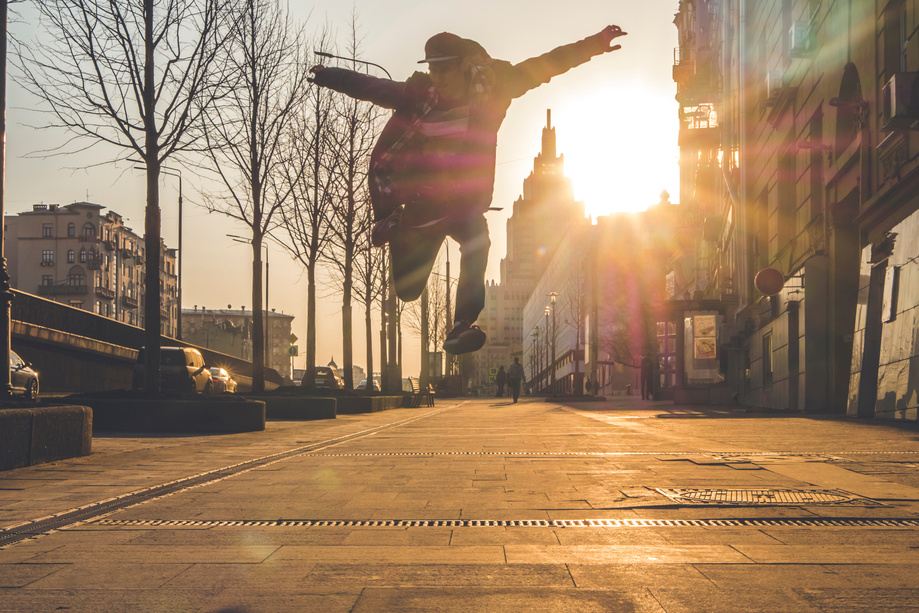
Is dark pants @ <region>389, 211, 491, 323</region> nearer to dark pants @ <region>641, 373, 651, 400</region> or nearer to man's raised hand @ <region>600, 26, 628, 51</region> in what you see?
man's raised hand @ <region>600, 26, 628, 51</region>

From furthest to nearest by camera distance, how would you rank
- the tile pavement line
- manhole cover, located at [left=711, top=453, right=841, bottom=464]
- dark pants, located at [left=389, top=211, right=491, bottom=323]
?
manhole cover, located at [left=711, top=453, right=841, bottom=464], the tile pavement line, dark pants, located at [left=389, top=211, right=491, bottom=323]

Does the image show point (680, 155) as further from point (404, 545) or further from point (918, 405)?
point (404, 545)

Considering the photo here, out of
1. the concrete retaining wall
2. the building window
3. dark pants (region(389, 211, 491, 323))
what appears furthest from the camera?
the building window

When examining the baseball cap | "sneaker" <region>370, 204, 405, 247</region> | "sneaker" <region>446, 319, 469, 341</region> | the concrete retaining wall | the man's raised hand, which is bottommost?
the concrete retaining wall

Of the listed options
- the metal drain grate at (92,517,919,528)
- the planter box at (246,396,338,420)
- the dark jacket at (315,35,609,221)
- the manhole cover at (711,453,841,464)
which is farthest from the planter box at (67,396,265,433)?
the dark jacket at (315,35,609,221)

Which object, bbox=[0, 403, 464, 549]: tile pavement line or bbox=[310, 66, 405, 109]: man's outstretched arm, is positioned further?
bbox=[0, 403, 464, 549]: tile pavement line

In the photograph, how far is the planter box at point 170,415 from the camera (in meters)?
15.4

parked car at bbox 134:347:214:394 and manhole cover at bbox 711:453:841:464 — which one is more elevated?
parked car at bbox 134:347:214:394

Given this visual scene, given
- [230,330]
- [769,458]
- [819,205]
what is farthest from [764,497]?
[230,330]

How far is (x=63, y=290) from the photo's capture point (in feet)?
323

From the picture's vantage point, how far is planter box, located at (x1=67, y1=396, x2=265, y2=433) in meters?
15.4

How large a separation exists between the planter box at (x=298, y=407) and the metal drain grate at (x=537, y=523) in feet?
51.6

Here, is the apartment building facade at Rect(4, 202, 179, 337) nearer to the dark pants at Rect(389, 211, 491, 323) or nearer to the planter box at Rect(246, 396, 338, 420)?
the planter box at Rect(246, 396, 338, 420)

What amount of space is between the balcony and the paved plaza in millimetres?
95555
